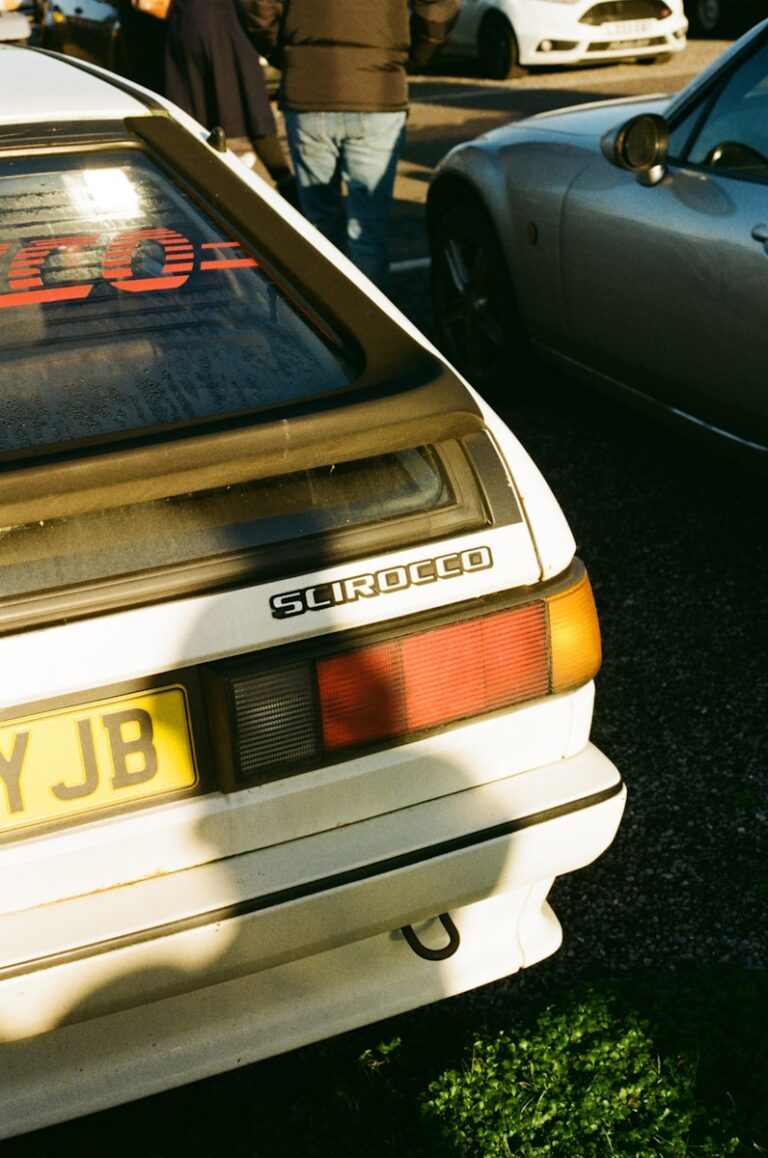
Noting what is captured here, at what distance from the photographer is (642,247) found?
13.0 ft

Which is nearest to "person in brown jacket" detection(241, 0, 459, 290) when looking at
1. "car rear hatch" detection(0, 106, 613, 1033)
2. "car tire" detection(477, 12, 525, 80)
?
"car rear hatch" detection(0, 106, 613, 1033)

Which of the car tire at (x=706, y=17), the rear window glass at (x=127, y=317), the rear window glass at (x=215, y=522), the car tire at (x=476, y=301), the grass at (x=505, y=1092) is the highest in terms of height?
the rear window glass at (x=127, y=317)

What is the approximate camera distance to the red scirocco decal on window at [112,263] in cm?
222

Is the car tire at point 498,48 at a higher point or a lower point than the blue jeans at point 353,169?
lower

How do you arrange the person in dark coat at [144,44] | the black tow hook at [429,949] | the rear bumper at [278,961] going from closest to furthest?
1. the rear bumper at [278,961]
2. the black tow hook at [429,949]
3. the person in dark coat at [144,44]

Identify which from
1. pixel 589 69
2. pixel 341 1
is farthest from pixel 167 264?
pixel 589 69

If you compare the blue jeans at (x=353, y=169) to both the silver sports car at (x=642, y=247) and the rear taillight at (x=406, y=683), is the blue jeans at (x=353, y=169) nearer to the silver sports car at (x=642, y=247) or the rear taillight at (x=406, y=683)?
the silver sports car at (x=642, y=247)

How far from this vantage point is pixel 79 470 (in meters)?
1.63

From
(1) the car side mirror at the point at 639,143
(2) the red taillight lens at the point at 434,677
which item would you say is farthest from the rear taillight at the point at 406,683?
(1) the car side mirror at the point at 639,143

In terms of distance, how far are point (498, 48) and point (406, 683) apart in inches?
518

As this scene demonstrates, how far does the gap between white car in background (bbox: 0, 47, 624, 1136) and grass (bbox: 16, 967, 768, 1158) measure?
25 centimetres

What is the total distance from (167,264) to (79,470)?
80 centimetres

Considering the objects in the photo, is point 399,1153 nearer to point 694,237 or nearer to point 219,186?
point 219,186

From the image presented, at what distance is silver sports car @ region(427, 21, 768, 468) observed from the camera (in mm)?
3646
